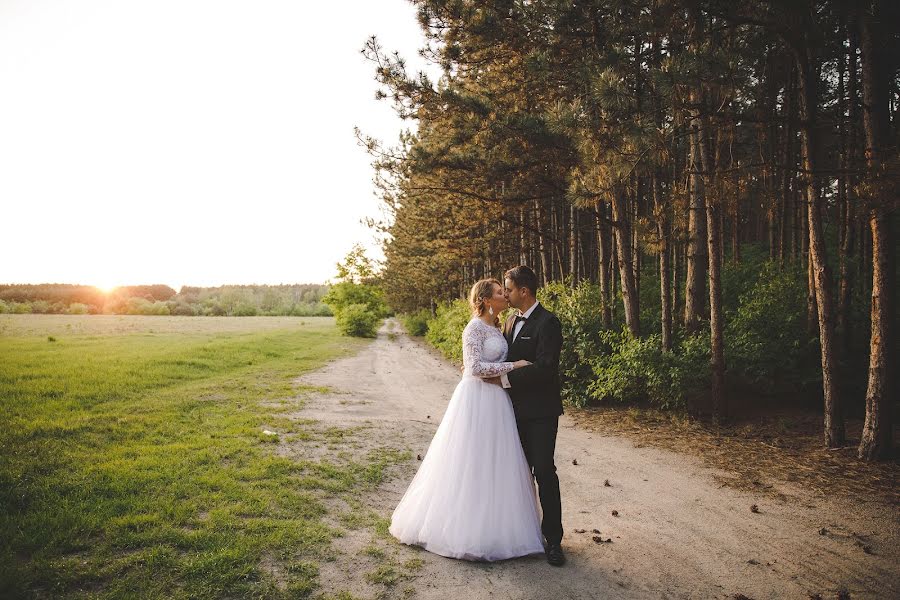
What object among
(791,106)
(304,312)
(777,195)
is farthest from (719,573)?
(304,312)

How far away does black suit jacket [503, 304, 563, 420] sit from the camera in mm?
3906

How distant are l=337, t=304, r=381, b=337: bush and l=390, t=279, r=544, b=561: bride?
3229 centimetres

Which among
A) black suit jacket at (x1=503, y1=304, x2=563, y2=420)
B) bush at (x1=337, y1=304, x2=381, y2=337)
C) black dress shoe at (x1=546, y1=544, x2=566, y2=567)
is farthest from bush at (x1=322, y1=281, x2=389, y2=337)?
black dress shoe at (x1=546, y1=544, x2=566, y2=567)

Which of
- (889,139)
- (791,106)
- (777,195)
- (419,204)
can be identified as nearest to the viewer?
(889,139)

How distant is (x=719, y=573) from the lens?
378 cm

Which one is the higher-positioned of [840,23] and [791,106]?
[840,23]

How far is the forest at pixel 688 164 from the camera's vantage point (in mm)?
5961

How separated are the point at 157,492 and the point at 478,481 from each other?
360 cm

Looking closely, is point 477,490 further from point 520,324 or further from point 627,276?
point 627,276

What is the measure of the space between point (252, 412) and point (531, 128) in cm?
775

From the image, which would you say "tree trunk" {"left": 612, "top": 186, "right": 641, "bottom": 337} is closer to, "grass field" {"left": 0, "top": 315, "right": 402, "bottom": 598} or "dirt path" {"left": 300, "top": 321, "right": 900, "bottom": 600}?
"dirt path" {"left": 300, "top": 321, "right": 900, "bottom": 600}

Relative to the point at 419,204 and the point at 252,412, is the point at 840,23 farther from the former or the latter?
the point at 252,412

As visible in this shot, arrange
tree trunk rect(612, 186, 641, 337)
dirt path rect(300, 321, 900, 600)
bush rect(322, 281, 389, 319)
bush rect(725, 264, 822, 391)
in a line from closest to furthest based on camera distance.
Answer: dirt path rect(300, 321, 900, 600), bush rect(725, 264, 822, 391), tree trunk rect(612, 186, 641, 337), bush rect(322, 281, 389, 319)

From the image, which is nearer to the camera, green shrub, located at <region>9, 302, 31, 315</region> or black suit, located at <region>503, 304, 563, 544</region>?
black suit, located at <region>503, 304, 563, 544</region>
